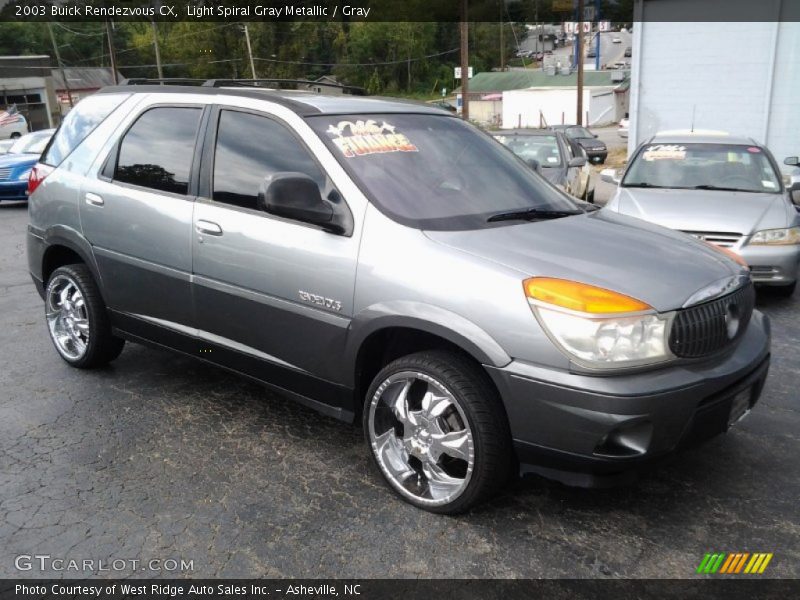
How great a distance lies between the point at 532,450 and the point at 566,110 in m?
55.7

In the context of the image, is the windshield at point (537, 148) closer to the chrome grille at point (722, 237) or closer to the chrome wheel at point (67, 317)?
the chrome grille at point (722, 237)

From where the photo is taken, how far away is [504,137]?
1100 centimetres

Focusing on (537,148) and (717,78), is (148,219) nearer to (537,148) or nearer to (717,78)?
(537,148)

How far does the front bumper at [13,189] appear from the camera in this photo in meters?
14.0

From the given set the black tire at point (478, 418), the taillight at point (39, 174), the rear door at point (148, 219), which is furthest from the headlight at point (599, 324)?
Result: the taillight at point (39, 174)

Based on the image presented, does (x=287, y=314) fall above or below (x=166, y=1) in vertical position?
below

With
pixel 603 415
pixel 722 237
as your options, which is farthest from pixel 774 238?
pixel 603 415

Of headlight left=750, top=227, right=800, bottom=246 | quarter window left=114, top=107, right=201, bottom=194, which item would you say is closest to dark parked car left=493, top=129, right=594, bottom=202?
headlight left=750, top=227, right=800, bottom=246

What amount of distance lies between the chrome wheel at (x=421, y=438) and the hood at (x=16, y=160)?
1358 centimetres

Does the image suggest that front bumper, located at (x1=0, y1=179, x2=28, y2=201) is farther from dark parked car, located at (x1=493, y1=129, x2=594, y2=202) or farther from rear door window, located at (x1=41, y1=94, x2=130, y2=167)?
rear door window, located at (x1=41, y1=94, x2=130, y2=167)

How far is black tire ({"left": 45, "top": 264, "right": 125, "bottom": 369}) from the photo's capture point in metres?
4.45

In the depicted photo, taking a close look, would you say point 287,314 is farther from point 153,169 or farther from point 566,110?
point 566,110

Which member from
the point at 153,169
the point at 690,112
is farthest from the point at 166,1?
the point at 153,169

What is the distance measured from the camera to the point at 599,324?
258cm
